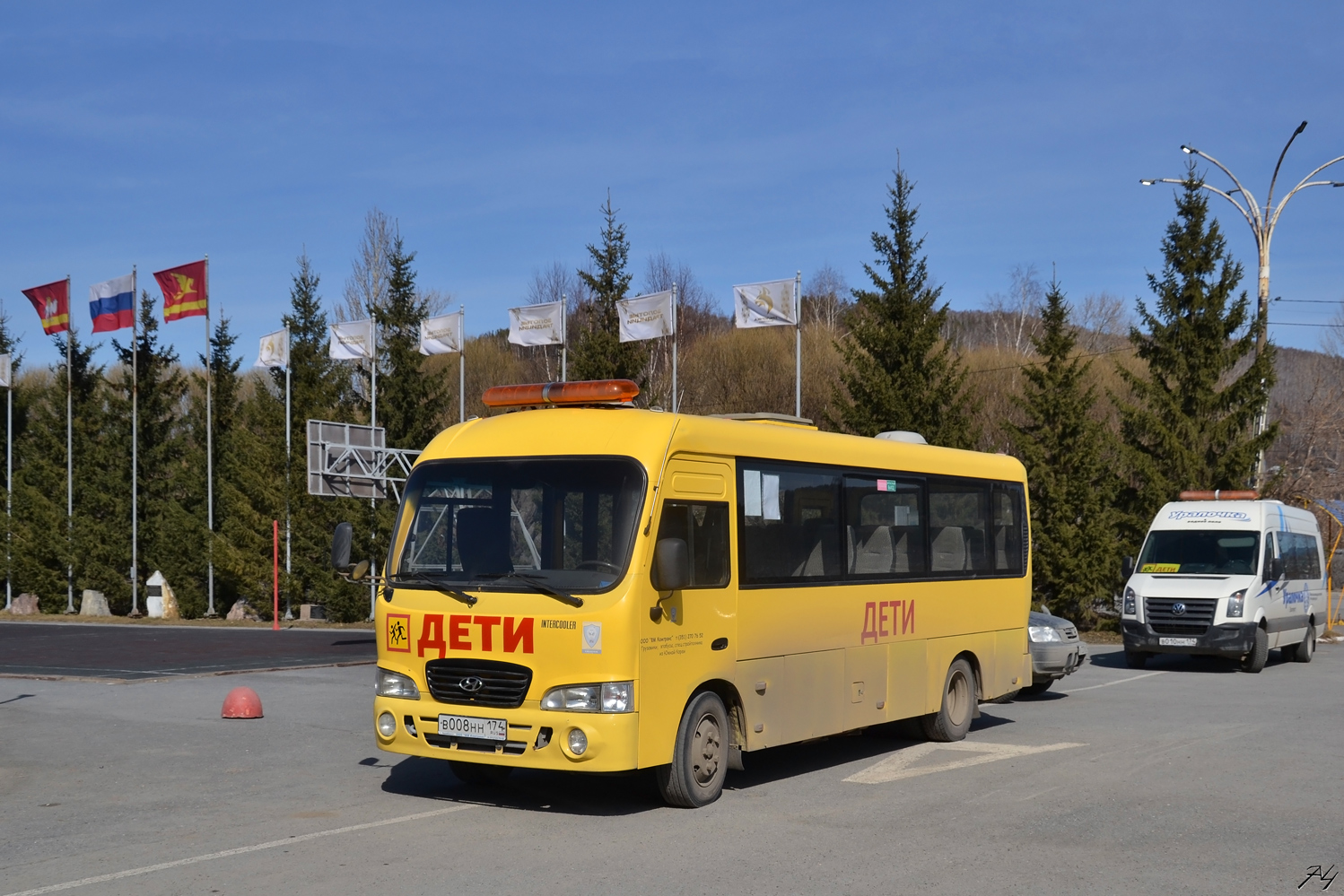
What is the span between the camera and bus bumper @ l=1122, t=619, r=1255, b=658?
68.7 ft

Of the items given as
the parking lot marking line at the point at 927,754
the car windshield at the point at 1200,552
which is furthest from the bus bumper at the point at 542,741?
the car windshield at the point at 1200,552

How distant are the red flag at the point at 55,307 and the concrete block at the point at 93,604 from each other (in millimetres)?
9332

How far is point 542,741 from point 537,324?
28574 millimetres

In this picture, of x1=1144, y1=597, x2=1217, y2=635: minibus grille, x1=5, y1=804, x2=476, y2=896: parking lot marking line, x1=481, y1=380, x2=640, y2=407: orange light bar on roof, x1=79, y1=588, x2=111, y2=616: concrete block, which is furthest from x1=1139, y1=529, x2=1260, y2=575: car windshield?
x1=79, y1=588, x2=111, y2=616: concrete block

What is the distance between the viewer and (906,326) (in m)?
32.5

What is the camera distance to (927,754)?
40.1 feet

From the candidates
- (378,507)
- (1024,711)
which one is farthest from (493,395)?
(378,507)

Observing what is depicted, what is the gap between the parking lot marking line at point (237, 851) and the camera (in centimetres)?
705

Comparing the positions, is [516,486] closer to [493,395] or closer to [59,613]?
[493,395]

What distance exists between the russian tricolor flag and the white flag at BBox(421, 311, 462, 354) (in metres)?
11.8

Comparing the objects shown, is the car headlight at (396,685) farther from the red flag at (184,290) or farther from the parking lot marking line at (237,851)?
the red flag at (184,290)

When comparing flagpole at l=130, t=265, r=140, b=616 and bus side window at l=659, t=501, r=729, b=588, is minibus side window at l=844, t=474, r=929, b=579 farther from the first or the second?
flagpole at l=130, t=265, r=140, b=616

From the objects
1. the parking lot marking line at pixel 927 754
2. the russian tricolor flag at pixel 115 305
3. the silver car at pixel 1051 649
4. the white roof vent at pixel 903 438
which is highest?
the russian tricolor flag at pixel 115 305

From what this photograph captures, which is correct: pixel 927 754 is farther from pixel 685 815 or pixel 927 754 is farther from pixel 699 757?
pixel 685 815
